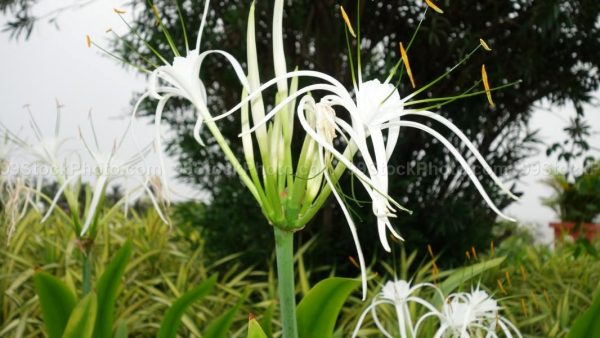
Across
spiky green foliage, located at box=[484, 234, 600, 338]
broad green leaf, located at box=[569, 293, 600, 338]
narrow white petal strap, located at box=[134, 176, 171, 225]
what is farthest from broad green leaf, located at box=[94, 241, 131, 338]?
spiky green foliage, located at box=[484, 234, 600, 338]

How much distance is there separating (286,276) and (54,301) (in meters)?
0.88

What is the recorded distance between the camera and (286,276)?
0.97 m

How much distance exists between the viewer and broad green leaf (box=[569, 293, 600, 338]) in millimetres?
1245

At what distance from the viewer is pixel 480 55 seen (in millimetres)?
3184

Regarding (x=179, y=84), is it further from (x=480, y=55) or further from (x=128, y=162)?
(x=480, y=55)

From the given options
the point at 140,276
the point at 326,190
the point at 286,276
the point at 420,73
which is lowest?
the point at 140,276

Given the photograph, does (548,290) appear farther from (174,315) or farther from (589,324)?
(174,315)

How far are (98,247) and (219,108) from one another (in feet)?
3.38

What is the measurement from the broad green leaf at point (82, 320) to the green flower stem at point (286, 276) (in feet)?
2.06

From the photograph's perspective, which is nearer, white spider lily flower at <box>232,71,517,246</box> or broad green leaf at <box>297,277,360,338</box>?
white spider lily flower at <box>232,71,517,246</box>

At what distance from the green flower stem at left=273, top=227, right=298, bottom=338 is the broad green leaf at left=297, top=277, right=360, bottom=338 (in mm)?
184

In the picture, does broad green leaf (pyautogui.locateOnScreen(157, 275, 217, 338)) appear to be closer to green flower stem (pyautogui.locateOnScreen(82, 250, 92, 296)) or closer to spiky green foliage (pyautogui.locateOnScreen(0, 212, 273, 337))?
green flower stem (pyautogui.locateOnScreen(82, 250, 92, 296))

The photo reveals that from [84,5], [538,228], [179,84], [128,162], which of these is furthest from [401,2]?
[538,228]

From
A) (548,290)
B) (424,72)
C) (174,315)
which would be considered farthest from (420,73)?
(174,315)
